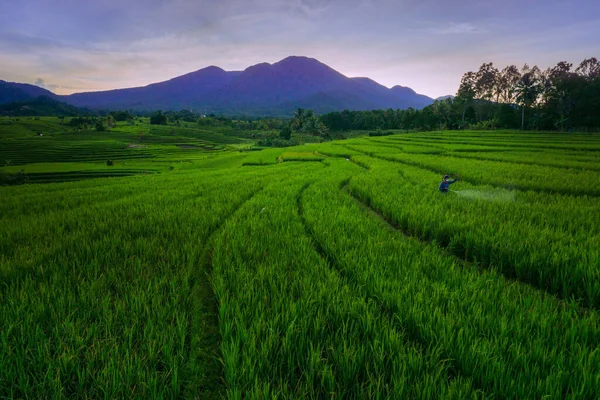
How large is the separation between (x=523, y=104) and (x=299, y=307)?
6566 centimetres

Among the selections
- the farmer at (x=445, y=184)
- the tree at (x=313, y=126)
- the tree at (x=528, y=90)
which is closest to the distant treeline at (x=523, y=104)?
the tree at (x=528, y=90)

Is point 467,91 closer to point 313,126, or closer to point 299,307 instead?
point 313,126

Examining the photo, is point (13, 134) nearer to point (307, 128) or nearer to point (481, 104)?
point (307, 128)

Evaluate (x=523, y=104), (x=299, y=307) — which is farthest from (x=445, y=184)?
(x=523, y=104)

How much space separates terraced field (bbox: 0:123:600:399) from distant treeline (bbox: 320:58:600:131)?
193ft

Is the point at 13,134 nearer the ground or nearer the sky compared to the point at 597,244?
nearer the sky

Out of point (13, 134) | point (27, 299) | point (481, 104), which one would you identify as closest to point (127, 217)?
point (27, 299)

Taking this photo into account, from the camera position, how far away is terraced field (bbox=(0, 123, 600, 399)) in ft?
5.49

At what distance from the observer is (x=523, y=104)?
49000 millimetres

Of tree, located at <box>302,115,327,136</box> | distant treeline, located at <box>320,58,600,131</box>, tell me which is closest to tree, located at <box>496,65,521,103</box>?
distant treeline, located at <box>320,58,600,131</box>

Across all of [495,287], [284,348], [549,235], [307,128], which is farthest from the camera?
[307,128]

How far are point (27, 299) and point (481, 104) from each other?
81.5 m

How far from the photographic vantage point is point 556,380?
1.60m

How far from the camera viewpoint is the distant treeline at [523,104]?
4420 centimetres
